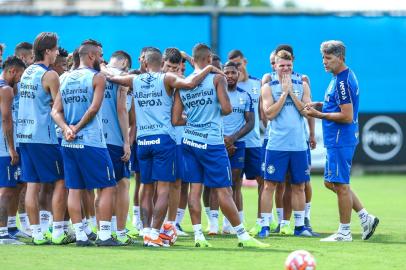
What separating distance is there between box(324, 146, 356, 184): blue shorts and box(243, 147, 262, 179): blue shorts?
7.43 ft

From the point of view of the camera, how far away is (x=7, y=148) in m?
14.7

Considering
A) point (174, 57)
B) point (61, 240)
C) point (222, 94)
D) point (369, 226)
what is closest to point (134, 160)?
point (61, 240)

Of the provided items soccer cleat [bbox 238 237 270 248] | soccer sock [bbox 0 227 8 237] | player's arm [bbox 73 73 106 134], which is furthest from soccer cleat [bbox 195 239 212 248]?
soccer sock [bbox 0 227 8 237]

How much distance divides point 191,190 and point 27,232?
9.97 feet

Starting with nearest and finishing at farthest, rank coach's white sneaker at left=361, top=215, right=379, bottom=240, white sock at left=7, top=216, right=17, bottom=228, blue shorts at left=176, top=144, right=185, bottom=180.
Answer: blue shorts at left=176, top=144, right=185, bottom=180
coach's white sneaker at left=361, top=215, right=379, bottom=240
white sock at left=7, top=216, right=17, bottom=228

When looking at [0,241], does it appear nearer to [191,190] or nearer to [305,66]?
[191,190]

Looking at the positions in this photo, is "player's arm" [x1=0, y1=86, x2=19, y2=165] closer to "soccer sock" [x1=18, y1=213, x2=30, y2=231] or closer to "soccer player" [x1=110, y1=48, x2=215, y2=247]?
"soccer sock" [x1=18, y1=213, x2=30, y2=231]

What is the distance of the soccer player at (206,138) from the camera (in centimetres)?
1366

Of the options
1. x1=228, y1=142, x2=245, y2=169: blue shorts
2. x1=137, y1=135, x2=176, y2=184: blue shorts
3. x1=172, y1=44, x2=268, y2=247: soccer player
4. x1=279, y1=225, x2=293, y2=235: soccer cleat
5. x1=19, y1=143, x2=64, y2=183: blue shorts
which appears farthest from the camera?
x1=228, y1=142, x2=245, y2=169: blue shorts

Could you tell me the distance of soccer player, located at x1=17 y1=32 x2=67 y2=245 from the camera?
45.9 feet

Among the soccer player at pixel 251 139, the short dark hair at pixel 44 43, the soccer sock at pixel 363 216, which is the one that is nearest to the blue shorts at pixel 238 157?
the soccer player at pixel 251 139

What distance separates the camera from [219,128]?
13.9 metres

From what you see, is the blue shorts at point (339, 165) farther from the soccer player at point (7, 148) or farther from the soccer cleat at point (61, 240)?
the soccer player at point (7, 148)

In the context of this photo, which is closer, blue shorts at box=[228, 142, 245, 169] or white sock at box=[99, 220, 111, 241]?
white sock at box=[99, 220, 111, 241]
